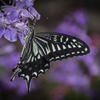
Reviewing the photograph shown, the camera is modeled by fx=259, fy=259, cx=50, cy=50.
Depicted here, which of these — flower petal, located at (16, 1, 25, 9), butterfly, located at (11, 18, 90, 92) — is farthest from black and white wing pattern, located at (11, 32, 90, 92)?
flower petal, located at (16, 1, 25, 9)

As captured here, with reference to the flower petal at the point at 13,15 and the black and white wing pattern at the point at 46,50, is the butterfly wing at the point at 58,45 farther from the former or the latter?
the flower petal at the point at 13,15

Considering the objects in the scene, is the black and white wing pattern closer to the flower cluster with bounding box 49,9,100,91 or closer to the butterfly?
the butterfly

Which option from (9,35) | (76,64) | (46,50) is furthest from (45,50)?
(76,64)

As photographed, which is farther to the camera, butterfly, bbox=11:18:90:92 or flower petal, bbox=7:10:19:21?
butterfly, bbox=11:18:90:92

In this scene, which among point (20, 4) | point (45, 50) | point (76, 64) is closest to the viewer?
point (20, 4)

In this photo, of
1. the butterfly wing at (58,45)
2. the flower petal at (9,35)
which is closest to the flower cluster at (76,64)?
the butterfly wing at (58,45)

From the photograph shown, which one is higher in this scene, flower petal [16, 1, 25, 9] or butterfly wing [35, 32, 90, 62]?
flower petal [16, 1, 25, 9]

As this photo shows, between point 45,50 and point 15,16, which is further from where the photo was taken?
point 45,50

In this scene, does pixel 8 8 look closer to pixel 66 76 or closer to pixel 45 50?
pixel 45 50
